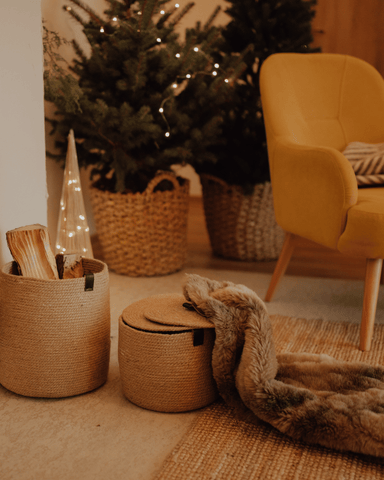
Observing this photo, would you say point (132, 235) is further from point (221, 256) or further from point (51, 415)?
point (51, 415)

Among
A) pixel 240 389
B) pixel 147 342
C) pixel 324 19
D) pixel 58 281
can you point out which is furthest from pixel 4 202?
pixel 324 19

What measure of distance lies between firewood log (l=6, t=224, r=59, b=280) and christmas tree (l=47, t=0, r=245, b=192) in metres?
0.76

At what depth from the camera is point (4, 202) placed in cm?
127

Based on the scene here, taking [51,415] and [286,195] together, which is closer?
[51,415]

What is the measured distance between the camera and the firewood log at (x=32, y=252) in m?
1.15

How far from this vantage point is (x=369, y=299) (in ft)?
4.74

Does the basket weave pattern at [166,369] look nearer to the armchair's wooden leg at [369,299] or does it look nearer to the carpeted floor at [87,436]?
the carpeted floor at [87,436]

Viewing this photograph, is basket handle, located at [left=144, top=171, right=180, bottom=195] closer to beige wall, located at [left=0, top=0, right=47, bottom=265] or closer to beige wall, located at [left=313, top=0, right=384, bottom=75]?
beige wall, located at [left=0, top=0, right=47, bottom=265]

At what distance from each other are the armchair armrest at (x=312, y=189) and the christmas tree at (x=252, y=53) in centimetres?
59

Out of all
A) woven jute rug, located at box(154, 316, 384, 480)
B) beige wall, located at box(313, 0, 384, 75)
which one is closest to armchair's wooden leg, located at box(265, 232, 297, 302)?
woven jute rug, located at box(154, 316, 384, 480)

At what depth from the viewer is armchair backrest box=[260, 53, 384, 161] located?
1851 mm

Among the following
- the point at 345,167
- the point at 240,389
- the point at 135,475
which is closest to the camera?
the point at 135,475

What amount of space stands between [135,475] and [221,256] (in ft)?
5.54

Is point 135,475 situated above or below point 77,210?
below
